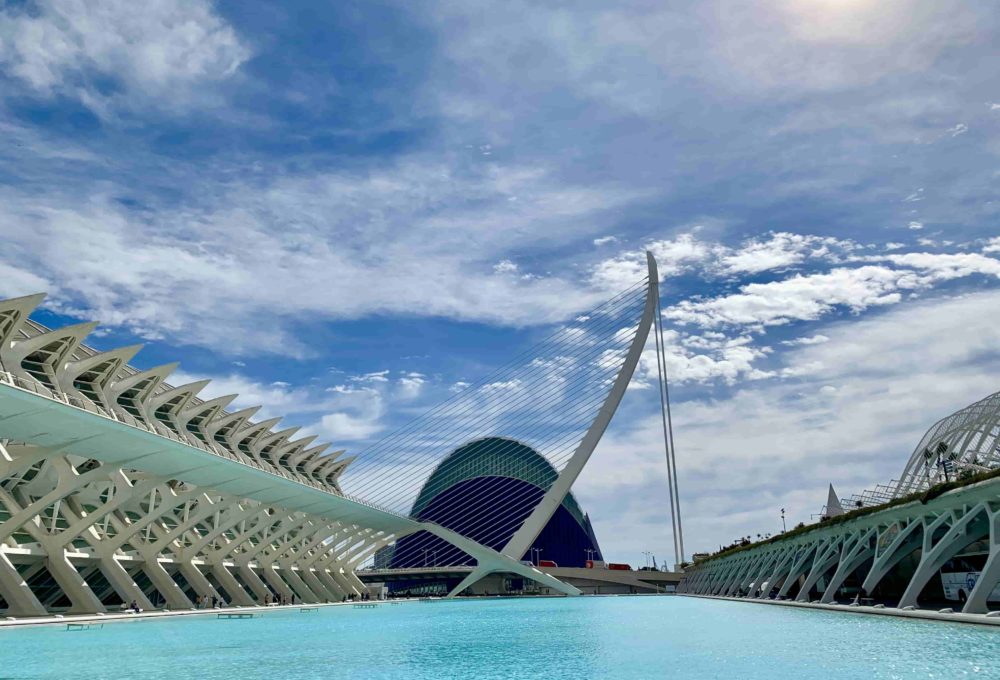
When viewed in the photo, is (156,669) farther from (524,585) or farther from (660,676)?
(524,585)

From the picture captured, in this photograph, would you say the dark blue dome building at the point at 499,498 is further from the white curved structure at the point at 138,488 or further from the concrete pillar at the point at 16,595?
the concrete pillar at the point at 16,595

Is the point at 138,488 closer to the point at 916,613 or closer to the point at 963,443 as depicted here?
the point at 916,613

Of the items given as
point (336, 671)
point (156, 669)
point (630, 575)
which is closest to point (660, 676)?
point (336, 671)

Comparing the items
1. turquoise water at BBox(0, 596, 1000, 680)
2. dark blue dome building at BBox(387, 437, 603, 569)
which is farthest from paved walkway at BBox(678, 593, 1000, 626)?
dark blue dome building at BBox(387, 437, 603, 569)

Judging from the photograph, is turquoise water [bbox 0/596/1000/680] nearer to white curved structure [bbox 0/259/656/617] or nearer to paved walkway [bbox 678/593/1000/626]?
paved walkway [bbox 678/593/1000/626]

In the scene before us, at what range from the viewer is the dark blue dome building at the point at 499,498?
Result: 3369 inches

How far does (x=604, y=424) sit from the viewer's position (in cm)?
4931

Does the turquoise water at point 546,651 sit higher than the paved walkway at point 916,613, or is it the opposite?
the paved walkway at point 916,613

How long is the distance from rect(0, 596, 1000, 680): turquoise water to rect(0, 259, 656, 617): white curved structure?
6190mm

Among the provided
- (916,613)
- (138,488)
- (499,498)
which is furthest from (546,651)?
(499,498)

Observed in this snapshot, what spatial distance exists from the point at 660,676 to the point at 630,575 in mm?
63044

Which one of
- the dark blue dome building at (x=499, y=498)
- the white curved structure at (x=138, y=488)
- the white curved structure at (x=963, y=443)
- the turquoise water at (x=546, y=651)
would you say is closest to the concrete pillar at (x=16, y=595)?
the white curved structure at (x=138, y=488)

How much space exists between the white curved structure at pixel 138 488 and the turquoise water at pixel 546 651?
6.19m

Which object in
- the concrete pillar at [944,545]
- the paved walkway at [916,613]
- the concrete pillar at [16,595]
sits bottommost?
the concrete pillar at [16,595]
